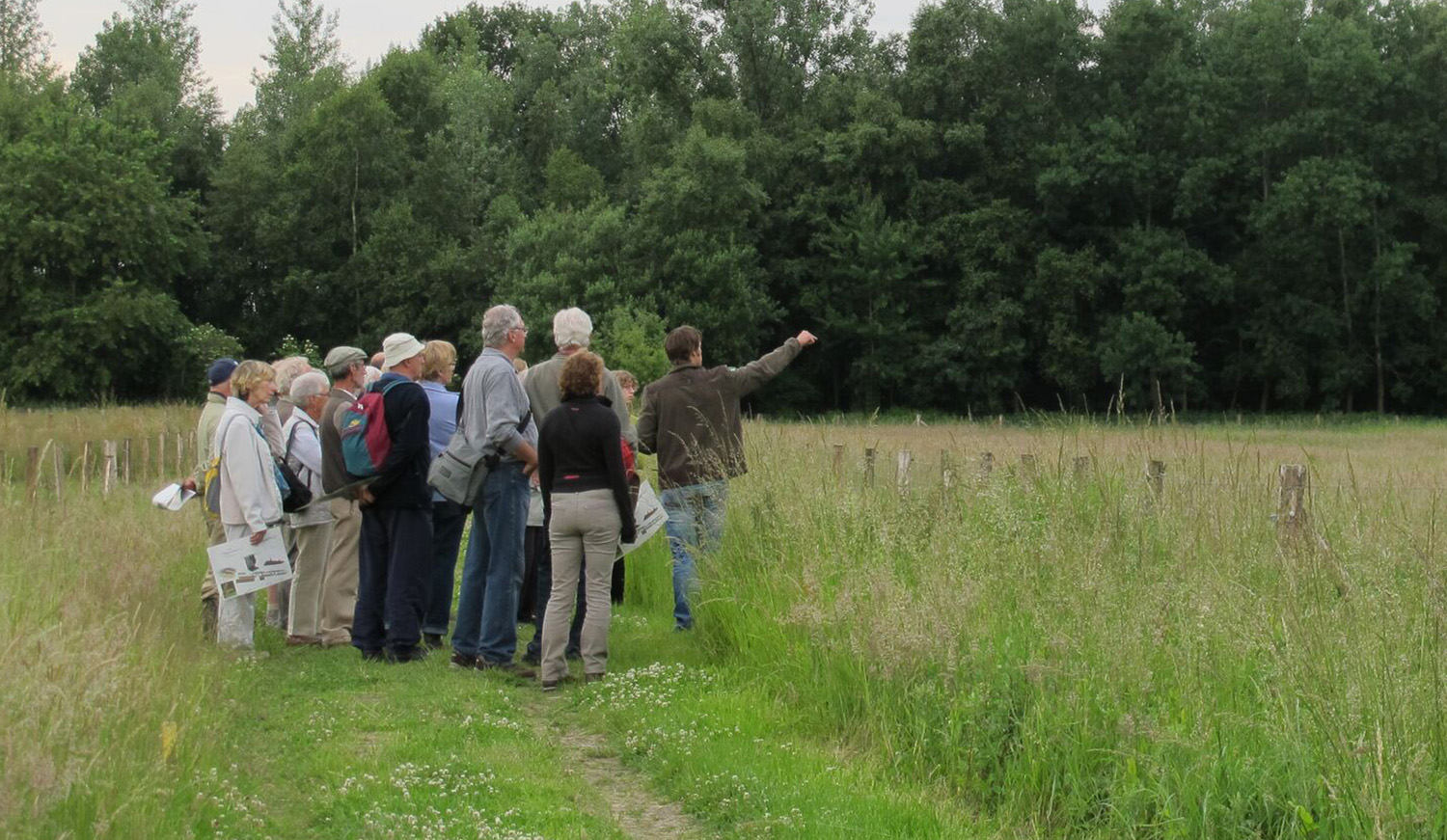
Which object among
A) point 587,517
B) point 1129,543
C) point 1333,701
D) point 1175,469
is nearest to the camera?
point 1333,701

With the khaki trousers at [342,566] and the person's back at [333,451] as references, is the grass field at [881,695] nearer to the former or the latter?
the khaki trousers at [342,566]

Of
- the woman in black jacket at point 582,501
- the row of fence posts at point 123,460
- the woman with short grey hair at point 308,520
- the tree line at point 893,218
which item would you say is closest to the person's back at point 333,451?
the woman with short grey hair at point 308,520

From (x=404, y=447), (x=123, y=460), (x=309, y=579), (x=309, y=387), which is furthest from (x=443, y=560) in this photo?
(x=123, y=460)

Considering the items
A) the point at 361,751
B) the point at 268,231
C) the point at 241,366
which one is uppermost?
the point at 268,231

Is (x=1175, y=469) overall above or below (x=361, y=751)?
above

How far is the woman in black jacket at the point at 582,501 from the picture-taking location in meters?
8.64

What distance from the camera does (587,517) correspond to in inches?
342

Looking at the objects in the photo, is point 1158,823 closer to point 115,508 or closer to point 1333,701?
point 1333,701

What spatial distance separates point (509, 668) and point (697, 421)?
6.80 feet

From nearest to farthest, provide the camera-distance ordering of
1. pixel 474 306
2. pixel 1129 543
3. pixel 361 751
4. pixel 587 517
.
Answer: pixel 361 751
pixel 1129 543
pixel 587 517
pixel 474 306

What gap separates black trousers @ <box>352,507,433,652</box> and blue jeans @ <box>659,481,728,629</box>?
1.63 metres

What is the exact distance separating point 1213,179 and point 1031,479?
4717 centimetres

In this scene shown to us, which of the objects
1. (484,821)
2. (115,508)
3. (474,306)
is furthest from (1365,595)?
(474,306)

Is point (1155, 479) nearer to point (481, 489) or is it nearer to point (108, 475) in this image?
point (481, 489)
